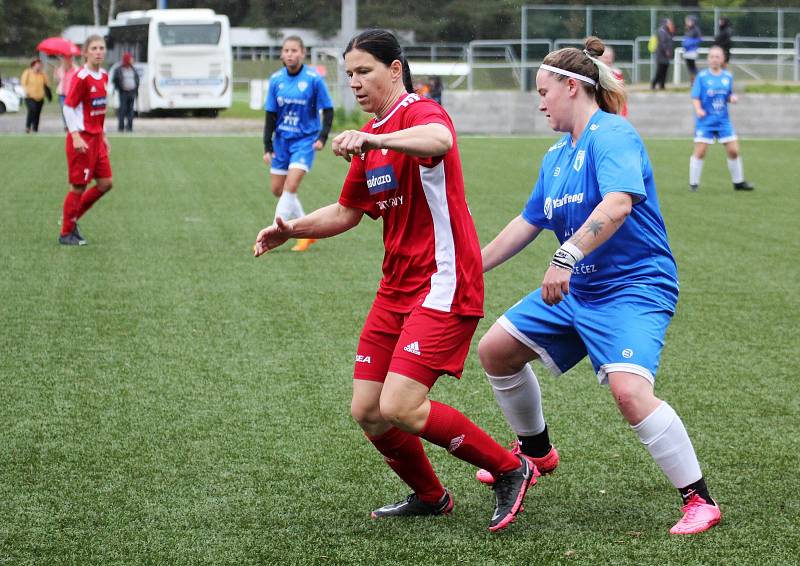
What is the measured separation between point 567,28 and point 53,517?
34185 millimetres

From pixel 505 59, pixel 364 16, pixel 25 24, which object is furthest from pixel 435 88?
pixel 25 24

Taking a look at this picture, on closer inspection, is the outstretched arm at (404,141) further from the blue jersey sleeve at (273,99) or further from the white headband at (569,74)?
the blue jersey sleeve at (273,99)

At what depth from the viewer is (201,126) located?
34.7 meters

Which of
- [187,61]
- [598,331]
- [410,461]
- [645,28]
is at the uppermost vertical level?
[645,28]

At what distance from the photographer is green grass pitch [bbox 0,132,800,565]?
13.5 feet

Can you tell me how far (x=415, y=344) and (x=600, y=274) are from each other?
82 centimetres

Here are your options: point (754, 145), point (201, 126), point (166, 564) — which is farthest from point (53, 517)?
point (201, 126)

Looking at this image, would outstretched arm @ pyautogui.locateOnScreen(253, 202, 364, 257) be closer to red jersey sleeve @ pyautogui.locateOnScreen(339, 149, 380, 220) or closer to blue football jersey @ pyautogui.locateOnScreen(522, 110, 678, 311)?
red jersey sleeve @ pyautogui.locateOnScreen(339, 149, 380, 220)

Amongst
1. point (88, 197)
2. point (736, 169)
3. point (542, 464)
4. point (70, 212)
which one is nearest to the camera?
point (542, 464)

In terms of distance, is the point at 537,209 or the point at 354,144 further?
the point at 537,209

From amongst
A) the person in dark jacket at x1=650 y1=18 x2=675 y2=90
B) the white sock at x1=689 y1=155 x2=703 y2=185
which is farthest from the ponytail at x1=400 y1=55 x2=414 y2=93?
the person in dark jacket at x1=650 y1=18 x2=675 y2=90

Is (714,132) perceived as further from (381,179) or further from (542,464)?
(381,179)

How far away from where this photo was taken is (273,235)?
4.38 meters

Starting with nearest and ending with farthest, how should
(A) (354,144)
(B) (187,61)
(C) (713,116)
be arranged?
(A) (354,144) → (C) (713,116) → (B) (187,61)
